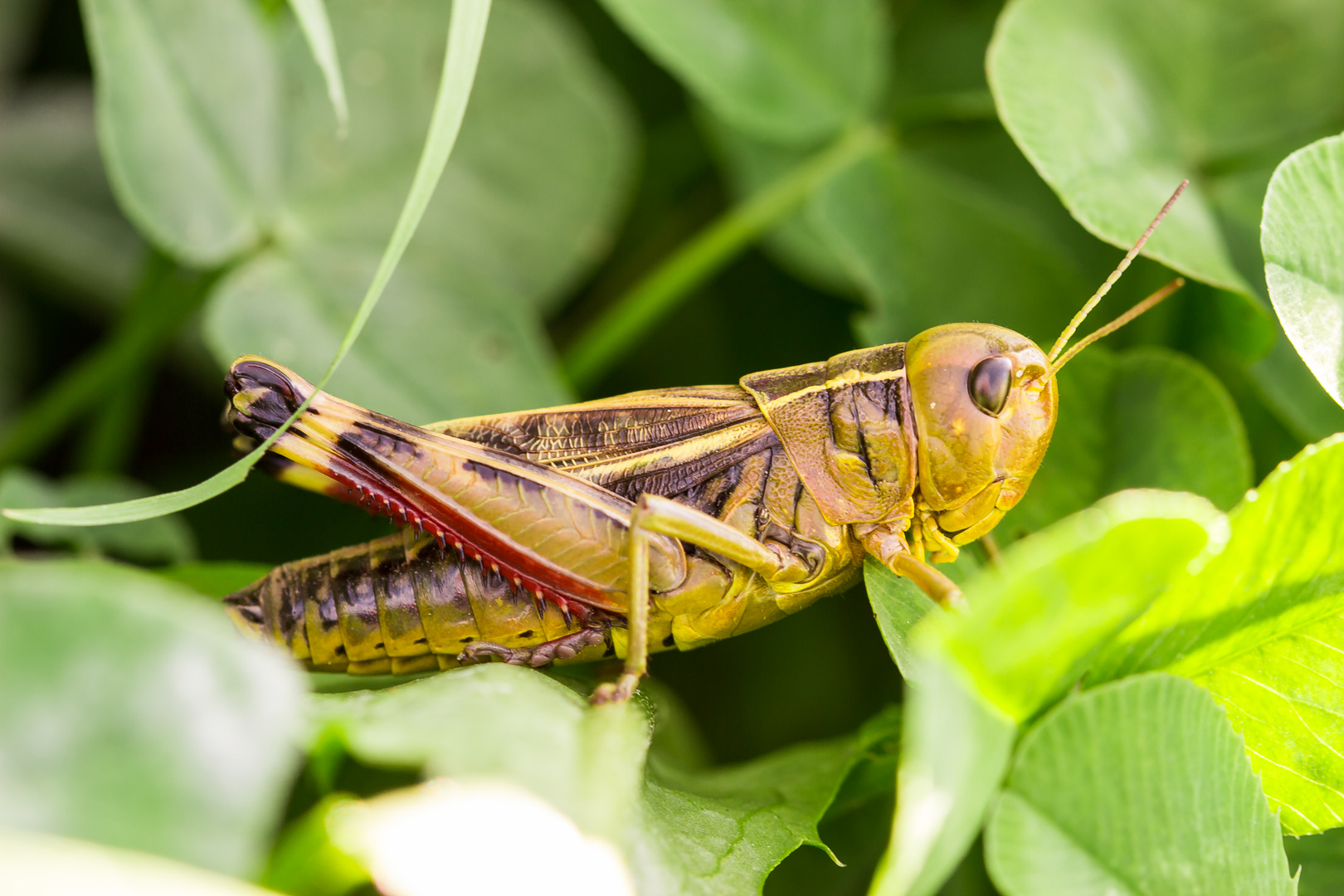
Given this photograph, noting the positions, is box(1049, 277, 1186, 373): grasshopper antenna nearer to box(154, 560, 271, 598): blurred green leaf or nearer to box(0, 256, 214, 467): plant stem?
box(154, 560, 271, 598): blurred green leaf

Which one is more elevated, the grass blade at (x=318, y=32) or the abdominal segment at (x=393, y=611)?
the grass blade at (x=318, y=32)

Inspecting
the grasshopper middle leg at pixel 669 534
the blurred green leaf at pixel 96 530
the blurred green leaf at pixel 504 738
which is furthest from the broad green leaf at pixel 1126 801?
the blurred green leaf at pixel 96 530

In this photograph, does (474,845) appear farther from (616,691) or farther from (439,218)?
(439,218)

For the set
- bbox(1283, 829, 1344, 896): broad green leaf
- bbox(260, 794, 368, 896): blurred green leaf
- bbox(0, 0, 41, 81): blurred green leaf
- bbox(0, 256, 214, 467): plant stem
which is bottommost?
bbox(1283, 829, 1344, 896): broad green leaf

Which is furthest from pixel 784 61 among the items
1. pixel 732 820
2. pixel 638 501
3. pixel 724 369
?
pixel 732 820

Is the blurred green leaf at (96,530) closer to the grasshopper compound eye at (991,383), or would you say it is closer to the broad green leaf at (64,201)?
the broad green leaf at (64,201)

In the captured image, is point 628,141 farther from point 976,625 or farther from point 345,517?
point 976,625

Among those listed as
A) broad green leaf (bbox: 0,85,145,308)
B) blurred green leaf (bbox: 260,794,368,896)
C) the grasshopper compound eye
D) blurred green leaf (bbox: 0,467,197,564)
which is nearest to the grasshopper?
the grasshopper compound eye

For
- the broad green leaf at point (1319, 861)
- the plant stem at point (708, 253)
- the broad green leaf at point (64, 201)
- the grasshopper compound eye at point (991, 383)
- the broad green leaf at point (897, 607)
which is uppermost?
the broad green leaf at point (64, 201)
